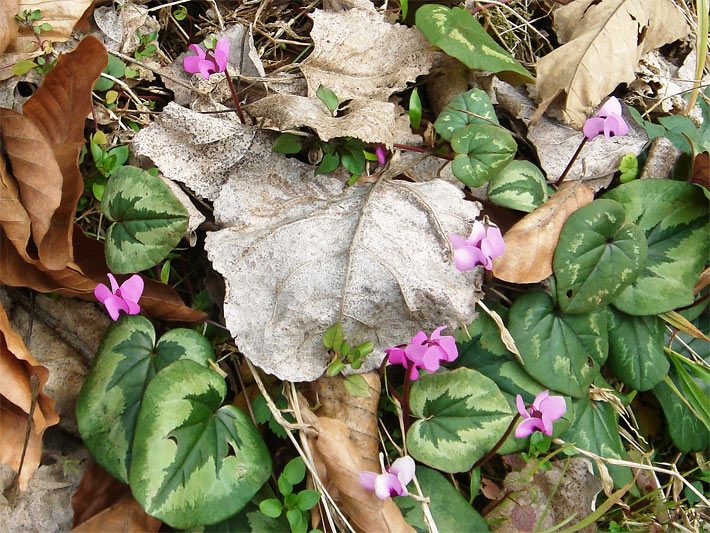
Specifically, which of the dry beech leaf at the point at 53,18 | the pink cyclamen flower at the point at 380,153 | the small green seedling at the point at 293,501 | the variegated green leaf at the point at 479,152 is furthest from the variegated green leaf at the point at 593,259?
the dry beech leaf at the point at 53,18

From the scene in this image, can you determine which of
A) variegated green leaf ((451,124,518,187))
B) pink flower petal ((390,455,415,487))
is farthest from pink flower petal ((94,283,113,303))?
variegated green leaf ((451,124,518,187))

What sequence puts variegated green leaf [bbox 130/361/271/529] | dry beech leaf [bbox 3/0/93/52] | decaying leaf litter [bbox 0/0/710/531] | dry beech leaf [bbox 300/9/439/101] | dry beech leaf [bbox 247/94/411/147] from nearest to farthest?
variegated green leaf [bbox 130/361/271/529]
decaying leaf litter [bbox 0/0/710/531]
dry beech leaf [bbox 247/94/411/147]
dry beech leaf [bbox 3/0/93/52]
dry beech leaf [bbox 300/9/439/101]

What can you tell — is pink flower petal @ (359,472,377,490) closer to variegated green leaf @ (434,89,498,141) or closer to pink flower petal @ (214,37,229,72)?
variegated green leaf @ (434,89,498,141)

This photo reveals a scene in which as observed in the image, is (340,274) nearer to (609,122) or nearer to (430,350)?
(430,350)

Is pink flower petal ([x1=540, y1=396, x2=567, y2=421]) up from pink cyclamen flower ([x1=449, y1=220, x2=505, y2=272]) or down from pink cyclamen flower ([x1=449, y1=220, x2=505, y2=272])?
down

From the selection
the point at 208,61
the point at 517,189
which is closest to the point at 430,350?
the point at 517,189

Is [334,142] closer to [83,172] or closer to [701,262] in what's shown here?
[83,172]
